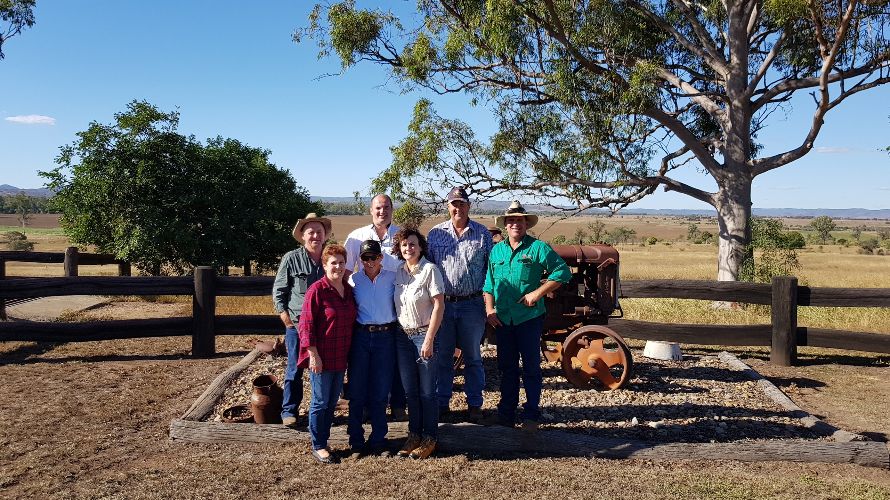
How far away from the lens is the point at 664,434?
5.33m

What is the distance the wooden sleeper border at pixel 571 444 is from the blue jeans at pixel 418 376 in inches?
13.3

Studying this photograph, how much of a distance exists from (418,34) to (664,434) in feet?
45.5

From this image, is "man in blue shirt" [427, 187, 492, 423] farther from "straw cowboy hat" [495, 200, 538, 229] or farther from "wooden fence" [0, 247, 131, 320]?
"wooden fence" [0, 247, 131, 320]

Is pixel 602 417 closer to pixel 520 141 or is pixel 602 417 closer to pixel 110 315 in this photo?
pixel 110 315

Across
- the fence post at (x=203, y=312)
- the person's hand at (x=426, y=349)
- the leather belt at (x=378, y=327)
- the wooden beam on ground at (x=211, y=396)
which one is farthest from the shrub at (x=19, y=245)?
the person's hand at (x=426, y=349)

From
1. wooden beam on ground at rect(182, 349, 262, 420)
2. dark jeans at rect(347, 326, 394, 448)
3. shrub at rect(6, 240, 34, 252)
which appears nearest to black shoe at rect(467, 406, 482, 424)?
dark jeans at rect(347, 326, 394, 448)

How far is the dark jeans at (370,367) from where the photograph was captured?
4.66 m

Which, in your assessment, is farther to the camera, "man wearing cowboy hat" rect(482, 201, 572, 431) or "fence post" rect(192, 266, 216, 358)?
"fence post" rect(192, 266, 216, 358)

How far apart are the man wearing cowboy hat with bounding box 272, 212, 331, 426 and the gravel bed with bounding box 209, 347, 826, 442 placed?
32.4 inches

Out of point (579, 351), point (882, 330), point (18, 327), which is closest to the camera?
point (579, 351)

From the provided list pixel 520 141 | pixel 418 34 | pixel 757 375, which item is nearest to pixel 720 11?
pixel 520 141

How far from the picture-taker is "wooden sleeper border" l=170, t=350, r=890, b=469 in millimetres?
4840

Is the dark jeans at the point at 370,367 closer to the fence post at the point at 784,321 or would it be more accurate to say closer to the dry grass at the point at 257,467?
the dry grass at the point at 257,467

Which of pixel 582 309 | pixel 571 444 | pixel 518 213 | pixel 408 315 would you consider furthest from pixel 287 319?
pixel 582 309
